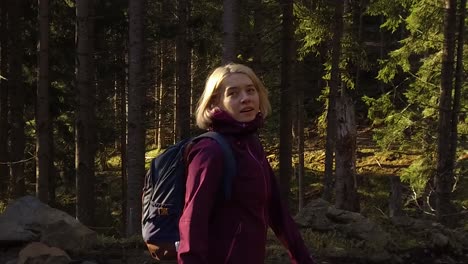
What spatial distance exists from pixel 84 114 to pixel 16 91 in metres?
4.00

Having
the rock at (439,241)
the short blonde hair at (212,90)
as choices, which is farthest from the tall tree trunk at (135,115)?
the short blonde hair at (212,90)

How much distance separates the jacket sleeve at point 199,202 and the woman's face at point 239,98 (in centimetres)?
26

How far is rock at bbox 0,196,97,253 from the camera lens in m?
A: 7.00

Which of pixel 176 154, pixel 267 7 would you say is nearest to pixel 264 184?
pixel 176 154

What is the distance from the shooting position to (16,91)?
16312 mm

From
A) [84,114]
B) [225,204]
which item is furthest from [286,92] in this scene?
[225,204]

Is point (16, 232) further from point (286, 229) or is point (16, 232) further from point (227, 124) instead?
point (227, 124)

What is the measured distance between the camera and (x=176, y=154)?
253 cm

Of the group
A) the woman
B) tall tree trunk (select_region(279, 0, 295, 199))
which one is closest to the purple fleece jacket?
the woman

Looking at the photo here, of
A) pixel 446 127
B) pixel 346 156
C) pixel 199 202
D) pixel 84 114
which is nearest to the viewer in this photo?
pixel 199 202

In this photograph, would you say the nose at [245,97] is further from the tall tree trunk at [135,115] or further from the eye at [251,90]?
the tall tree trunk at [135,115]

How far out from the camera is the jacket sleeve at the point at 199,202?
7.70 ft

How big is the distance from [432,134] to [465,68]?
84.9 inches

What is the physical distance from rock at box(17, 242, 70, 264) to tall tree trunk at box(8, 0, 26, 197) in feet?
32.4
